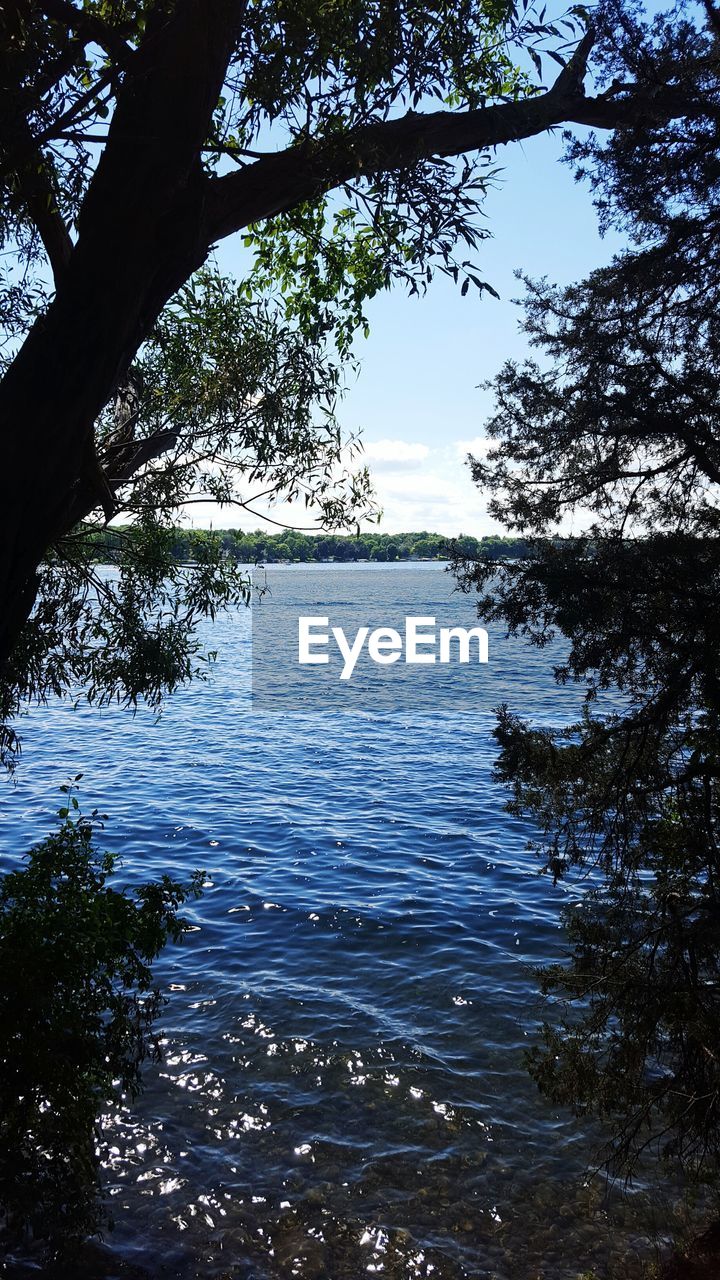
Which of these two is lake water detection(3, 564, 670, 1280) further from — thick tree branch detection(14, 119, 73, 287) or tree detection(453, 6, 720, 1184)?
thick tree branch detection(14, 119, 73, 287)

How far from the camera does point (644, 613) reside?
10.0 m

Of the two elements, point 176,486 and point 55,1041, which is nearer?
point 55,1041

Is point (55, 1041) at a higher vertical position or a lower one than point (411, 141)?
lower

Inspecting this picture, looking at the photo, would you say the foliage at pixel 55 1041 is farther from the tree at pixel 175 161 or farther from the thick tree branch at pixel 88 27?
the thick tree branch at pixel 88 27

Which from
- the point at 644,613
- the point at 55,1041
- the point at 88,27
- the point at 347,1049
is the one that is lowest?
the point at 347,1049

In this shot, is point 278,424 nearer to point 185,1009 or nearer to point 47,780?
point 185,1009

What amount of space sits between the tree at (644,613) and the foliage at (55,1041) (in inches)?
192

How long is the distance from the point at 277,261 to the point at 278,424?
8.37ft

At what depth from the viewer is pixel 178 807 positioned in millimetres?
29094

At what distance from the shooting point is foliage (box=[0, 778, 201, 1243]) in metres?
8.08

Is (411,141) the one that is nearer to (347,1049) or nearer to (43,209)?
(43,209)

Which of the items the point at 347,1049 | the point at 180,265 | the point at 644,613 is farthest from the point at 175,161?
the point at 347,1049

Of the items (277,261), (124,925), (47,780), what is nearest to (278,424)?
(277,261)

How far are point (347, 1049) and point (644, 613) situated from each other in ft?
29.4
